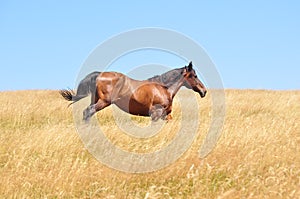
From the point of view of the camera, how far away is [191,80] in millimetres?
11898

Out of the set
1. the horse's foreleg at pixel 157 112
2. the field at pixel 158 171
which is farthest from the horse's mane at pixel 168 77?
the field at pixel 158 171

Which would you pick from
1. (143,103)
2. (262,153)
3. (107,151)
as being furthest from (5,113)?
(262,153)

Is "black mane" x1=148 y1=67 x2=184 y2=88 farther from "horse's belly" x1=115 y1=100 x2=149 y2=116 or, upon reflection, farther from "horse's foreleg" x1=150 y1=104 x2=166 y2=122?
"horse's belly" x1=115 y1=100 x2=149 y2=116

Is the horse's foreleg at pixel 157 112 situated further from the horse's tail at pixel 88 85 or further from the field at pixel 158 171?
the field at pixel 158 171

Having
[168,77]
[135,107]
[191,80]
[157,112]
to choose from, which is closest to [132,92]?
[135,107]

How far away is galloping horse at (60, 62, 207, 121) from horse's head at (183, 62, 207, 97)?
0.11 m

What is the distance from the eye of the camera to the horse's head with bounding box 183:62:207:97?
11.7m

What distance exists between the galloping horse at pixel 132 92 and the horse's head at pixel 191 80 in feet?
0.37

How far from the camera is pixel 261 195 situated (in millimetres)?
3834

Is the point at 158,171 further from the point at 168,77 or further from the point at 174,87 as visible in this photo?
the point at 168,77

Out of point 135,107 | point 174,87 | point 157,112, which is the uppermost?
point 174,87

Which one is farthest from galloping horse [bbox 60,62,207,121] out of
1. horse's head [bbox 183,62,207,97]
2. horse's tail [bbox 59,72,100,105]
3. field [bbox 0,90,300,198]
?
field [bbox 0,90,300,198]

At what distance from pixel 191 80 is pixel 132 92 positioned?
83.2 inches

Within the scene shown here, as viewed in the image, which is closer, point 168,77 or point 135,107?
point 135,107
